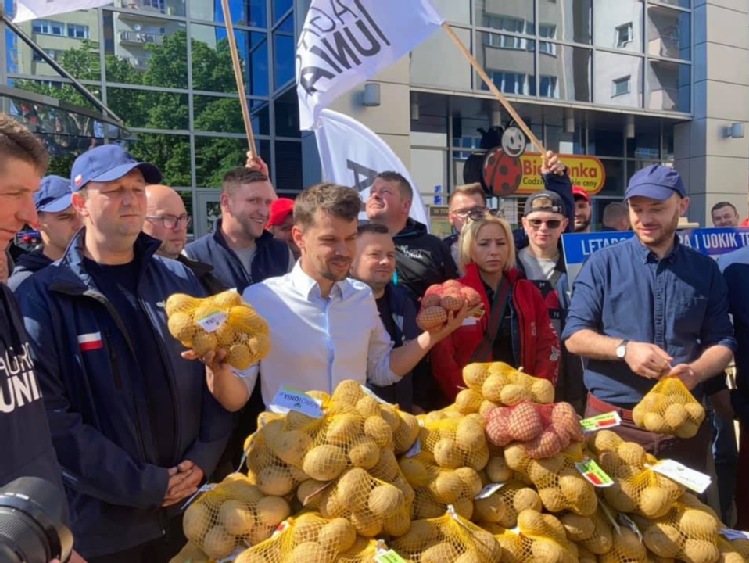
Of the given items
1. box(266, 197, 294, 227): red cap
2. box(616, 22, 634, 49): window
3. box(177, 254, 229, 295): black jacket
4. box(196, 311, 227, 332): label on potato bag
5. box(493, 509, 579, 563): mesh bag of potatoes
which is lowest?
box(493, 509, 579, 563): mesh bag of potatoes

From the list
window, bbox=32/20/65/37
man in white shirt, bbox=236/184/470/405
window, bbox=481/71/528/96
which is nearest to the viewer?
man in white shirt, bbox=236/184/470/405

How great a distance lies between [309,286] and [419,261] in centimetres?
136

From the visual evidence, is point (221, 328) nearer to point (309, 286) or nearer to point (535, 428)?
point (309, 286)

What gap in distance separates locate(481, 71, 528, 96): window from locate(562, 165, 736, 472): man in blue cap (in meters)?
10.2

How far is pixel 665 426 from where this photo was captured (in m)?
2.31

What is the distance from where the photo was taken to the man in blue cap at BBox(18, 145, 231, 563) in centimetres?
211

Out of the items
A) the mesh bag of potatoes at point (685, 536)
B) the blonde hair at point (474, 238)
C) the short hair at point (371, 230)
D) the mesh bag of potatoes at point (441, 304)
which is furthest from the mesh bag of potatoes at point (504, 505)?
the blonde hair at point (474, 238)

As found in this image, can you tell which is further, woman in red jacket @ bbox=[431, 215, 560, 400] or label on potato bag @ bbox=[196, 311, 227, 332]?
woman in red jacket @ bbox=[431, 215, 560, 400]

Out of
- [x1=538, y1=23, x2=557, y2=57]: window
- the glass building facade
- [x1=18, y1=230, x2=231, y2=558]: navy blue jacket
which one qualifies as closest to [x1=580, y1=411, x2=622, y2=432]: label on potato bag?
[x1=18, y1=230, x2=231, y2=558]: navy blue jacket

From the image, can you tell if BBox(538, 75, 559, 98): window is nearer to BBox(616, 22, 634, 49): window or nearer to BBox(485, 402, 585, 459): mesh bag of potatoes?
BBox(616, 22, 634, 49): window

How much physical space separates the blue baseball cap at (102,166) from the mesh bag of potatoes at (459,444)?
1420 mm

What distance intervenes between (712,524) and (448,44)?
11.2m

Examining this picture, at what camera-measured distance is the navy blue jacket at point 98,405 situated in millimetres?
2094

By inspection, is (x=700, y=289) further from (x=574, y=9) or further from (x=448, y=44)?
(x=574, y=9)
